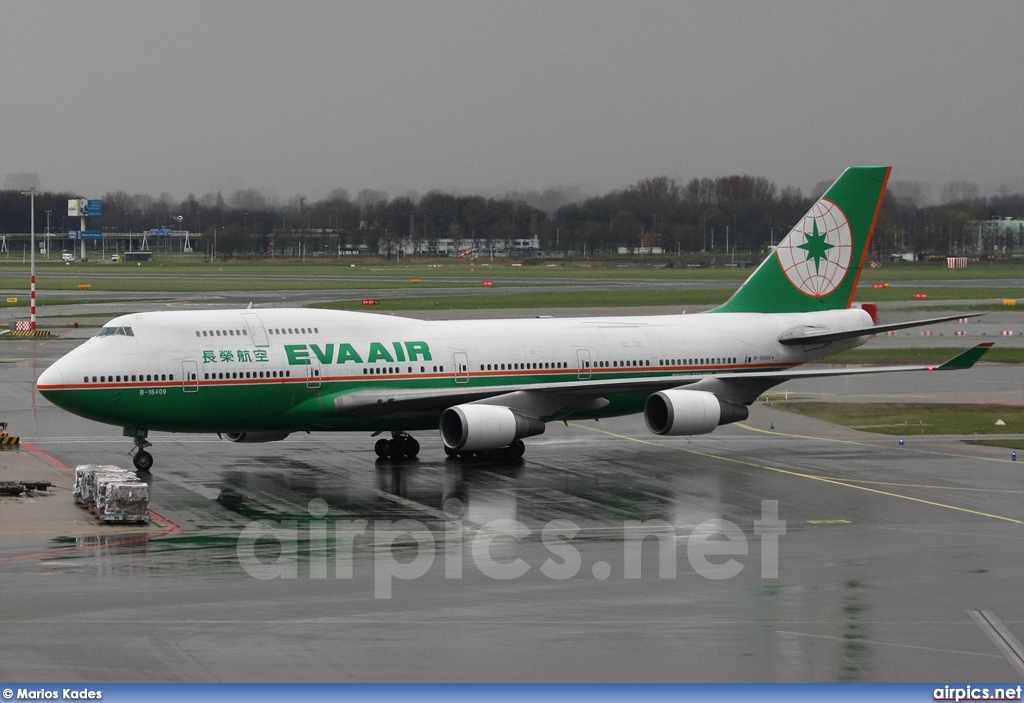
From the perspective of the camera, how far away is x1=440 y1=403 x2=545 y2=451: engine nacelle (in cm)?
3681

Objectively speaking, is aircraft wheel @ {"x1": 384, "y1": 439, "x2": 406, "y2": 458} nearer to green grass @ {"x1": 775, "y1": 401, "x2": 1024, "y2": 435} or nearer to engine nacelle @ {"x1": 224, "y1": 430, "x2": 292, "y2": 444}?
engine nacelle @ {"x1": 224, "y1": 430, "x2": 292, "y2": 444}

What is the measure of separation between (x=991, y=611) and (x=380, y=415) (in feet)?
66.2

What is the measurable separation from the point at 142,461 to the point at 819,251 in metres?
23.0

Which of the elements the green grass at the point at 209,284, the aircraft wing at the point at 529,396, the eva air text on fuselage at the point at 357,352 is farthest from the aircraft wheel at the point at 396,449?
the green grass at the point at 209,284

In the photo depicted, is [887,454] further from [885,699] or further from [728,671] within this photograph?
[885,699]

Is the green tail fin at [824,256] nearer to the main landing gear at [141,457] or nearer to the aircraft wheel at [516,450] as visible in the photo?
the aircraft wheel at [516,450]

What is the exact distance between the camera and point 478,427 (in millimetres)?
36844

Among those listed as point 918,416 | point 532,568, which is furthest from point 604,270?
point 532,568

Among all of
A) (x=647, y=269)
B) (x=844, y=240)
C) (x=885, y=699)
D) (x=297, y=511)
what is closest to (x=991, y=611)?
(x=885, y=699)

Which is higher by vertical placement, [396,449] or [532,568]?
[396,449]

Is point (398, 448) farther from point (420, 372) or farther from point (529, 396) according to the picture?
point (529, 396)

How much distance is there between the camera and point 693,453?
136 ft

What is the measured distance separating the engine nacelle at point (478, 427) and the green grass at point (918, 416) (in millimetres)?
15339

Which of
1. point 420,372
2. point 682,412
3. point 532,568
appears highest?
point 420,372
